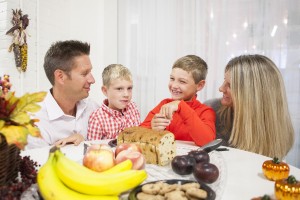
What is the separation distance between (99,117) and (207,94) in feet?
5.24

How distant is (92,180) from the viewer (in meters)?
0.78

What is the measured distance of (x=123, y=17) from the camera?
3.91 m

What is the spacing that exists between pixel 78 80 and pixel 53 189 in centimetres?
150

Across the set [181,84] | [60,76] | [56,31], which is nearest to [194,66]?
[181,84]

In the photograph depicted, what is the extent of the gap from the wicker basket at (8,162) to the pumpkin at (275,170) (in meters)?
0.88

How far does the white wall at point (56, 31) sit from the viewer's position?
3.12 meters

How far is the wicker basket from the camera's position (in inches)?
31.7

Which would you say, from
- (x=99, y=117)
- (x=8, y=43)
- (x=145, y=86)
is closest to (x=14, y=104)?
(x=99, y=117)

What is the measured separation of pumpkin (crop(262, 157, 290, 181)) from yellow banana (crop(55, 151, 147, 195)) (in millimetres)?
539

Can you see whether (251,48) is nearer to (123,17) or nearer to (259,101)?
(259,101)

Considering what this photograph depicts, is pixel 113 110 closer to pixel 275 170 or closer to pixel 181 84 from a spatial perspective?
pixel 181 84

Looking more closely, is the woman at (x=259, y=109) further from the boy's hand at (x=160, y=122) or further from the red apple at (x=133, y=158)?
the red apple at (x=133, y=158)

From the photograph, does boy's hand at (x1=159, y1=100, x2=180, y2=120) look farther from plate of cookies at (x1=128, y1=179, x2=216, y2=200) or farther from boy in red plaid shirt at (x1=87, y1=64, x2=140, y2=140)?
plate of cookies at (x1=128, y1=179, x2=216, y2=200)

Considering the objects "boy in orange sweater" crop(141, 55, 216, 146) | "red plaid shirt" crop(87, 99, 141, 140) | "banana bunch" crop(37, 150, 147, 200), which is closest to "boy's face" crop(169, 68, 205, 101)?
"boy in orange sweater" crop(141, 55, 216, 146)
